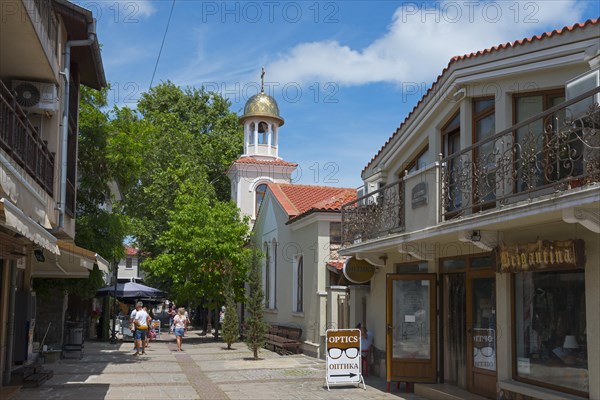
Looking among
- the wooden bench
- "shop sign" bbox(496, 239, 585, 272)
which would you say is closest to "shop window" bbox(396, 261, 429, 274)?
"shop sign" bbox(496, 239, 585, 272)

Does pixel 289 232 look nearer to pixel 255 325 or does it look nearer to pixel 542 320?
pixel 255 325

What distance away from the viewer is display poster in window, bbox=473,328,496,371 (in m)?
11.8

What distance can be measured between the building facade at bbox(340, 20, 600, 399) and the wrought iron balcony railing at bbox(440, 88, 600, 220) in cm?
2

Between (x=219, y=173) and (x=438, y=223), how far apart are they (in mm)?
36032

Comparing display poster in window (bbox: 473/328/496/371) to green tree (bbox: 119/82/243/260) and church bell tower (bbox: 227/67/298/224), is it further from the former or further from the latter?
church bell tower (bbox: 227/67/298/224)

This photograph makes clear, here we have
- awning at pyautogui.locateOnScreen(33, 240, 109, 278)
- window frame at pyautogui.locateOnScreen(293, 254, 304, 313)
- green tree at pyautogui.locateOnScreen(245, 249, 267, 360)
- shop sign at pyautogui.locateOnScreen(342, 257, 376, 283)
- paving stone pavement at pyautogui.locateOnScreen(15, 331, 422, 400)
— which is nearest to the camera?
awning at pyautogui.locateOnScreen(33, 240, 109, 278)

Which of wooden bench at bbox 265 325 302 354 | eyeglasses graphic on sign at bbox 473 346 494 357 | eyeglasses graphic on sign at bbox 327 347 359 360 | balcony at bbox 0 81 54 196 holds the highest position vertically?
balcony at bbox 0 81 54 196

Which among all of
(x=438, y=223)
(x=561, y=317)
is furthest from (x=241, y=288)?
(x=561, y=317)

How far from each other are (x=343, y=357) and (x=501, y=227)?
18.8 ft

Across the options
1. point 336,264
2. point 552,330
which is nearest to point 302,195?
point 336,264

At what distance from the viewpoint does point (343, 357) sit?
14.6m

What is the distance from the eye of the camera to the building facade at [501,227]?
8867 millimetres

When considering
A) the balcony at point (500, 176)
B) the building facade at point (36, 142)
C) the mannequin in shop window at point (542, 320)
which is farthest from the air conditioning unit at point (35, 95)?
the mannequin in shop window at point (542, 320)

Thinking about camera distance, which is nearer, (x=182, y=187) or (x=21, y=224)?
(x=21, y=224)
